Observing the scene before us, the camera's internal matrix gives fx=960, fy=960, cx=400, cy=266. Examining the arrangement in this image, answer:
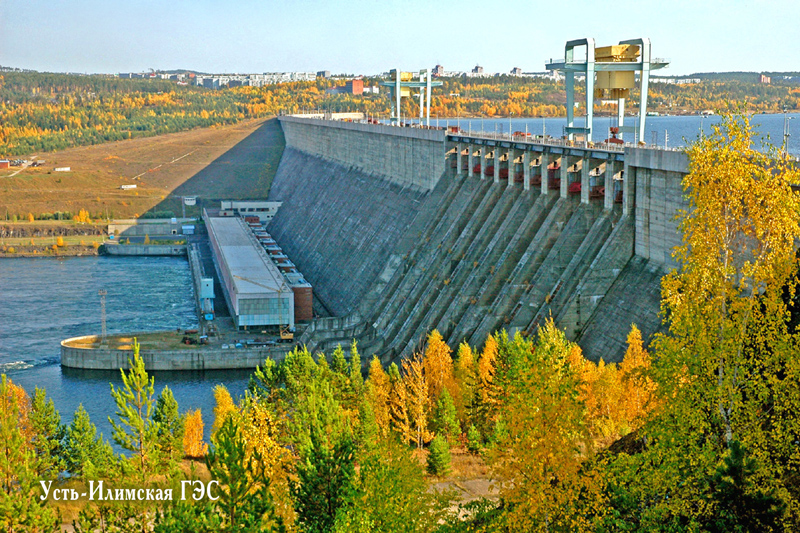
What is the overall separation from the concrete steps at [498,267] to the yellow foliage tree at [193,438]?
453 inches

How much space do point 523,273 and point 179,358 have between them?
2110 cm

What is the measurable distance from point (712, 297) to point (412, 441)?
18254mm

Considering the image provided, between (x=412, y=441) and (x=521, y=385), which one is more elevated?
(x=521, y=385)

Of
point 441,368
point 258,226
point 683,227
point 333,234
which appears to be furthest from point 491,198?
point 258,226

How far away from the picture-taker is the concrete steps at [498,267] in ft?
134

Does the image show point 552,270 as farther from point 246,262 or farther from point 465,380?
point 246,262

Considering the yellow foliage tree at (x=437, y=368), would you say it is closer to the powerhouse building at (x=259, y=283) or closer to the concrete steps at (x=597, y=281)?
the concrete steps at (x=597, y=281)

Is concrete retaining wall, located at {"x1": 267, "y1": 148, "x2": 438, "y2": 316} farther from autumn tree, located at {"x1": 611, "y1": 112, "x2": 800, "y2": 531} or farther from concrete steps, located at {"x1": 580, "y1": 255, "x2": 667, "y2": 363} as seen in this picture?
autumn tree, located at {"x1": 611, "y1": 112, "x2": 800, "y2": 531}

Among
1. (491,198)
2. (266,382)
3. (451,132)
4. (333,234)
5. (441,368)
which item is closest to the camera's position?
(266,382)

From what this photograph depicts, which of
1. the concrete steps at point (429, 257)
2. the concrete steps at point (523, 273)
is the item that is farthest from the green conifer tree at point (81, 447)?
the concrete steps at point (429, 257)

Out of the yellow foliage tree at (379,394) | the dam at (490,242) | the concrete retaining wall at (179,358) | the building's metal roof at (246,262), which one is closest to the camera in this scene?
the yellow foliage tree at (379,394)


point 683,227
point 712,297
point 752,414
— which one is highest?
point 683,227

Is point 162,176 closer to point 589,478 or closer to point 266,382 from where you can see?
point 266,382

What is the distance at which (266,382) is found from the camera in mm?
32656
